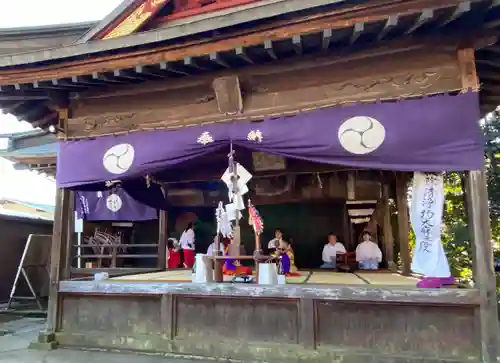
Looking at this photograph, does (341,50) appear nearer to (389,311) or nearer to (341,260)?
(389,311)

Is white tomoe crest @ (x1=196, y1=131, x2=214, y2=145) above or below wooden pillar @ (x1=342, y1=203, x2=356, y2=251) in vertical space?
above

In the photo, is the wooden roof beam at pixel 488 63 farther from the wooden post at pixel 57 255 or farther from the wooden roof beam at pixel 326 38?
the wooden post at pixel 57 255

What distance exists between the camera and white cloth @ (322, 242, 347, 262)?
9805 millimetres

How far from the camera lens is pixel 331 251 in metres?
9.87

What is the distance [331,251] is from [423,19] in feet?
21.8

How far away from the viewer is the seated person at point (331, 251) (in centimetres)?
979

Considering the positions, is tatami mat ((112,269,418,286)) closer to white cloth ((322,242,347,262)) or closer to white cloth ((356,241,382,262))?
white cloth ((356,241,382,262))

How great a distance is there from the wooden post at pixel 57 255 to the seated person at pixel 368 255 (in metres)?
6.30

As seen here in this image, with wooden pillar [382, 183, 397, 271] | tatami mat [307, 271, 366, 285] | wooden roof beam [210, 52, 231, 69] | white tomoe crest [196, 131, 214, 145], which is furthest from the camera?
wooden pillar [382, 183, 397, 271]

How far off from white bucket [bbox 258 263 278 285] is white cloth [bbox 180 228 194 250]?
537 cm

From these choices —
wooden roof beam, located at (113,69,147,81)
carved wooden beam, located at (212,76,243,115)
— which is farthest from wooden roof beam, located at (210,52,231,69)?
wooden roof beam, located at (113,69,147,81)

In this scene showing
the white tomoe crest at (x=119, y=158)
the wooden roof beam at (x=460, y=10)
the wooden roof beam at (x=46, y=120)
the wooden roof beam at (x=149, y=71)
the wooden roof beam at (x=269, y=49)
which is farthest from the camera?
the wooden roof beam at (x=46, y=120)

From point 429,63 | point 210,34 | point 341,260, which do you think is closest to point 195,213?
point 341,260

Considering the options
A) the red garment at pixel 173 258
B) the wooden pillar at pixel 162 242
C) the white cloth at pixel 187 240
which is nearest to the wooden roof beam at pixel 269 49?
the wooden pillar at pixel 162 242
